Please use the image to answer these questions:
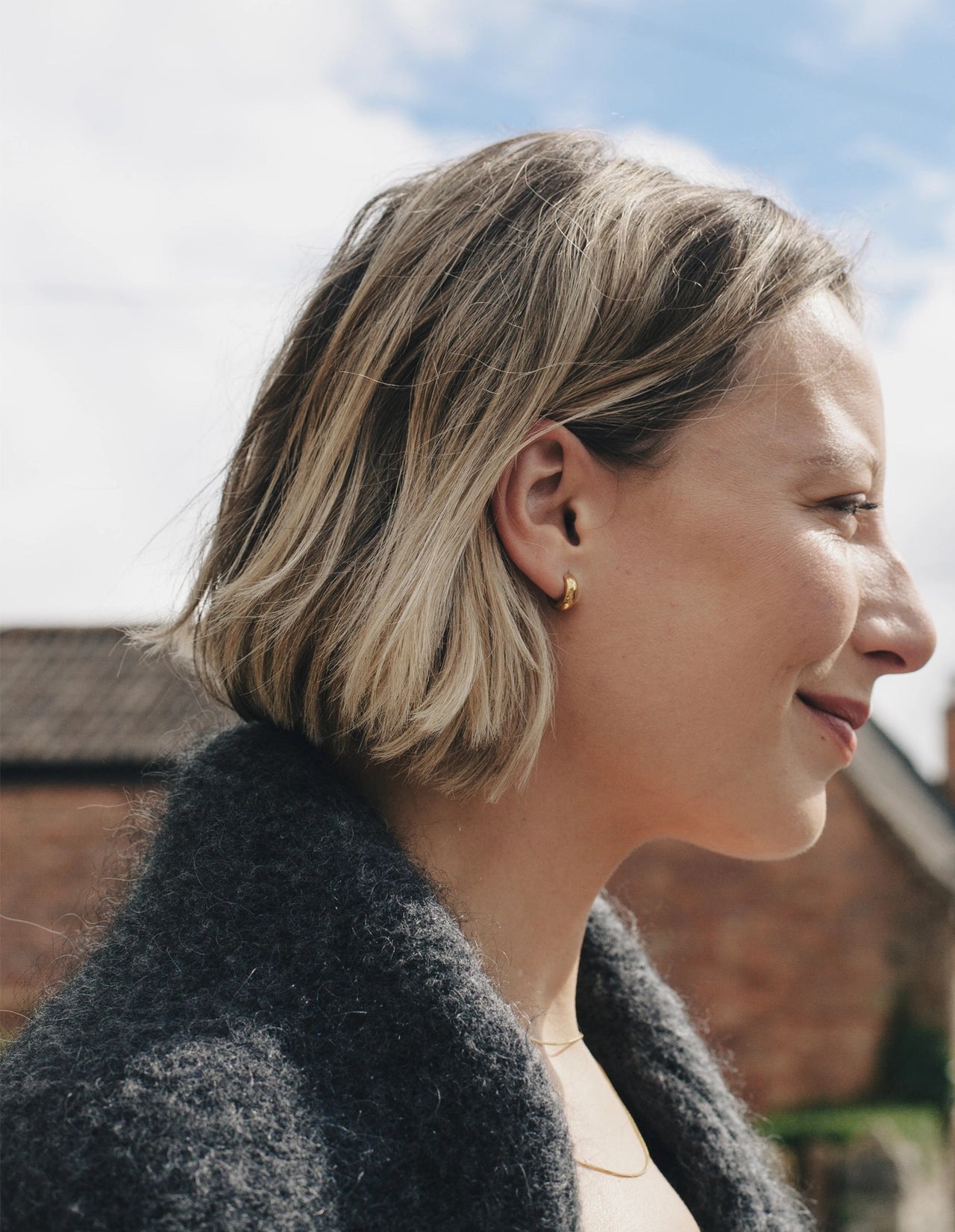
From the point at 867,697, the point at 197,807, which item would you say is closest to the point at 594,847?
the point at 867,697

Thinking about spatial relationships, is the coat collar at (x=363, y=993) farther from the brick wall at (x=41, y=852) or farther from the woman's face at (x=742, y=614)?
the brick wall at (x=41, y=852)

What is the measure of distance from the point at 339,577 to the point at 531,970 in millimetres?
647

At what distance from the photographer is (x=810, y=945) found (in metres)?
13.4

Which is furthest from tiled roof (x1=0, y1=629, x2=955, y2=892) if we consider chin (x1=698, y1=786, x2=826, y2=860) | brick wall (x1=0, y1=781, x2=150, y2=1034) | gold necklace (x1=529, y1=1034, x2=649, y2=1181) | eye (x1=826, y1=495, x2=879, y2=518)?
eye (x1=826, y1=495, x2=879, y2=518)

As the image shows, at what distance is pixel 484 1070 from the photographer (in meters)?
1.28

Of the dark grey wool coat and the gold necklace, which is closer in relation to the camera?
the dark grey wool coat

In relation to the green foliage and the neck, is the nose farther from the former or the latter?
the green foliage

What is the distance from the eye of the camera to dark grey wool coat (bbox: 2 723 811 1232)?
1.13m

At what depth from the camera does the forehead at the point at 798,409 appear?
160cm

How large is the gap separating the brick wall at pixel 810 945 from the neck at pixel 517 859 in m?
11.8

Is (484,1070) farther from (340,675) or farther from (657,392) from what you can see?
(657,392)

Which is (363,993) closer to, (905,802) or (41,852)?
(41,852)

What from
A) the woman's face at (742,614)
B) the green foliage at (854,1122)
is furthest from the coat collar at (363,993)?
the green foliage at (854,1122)

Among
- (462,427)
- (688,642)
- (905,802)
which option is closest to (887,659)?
(688,642)
